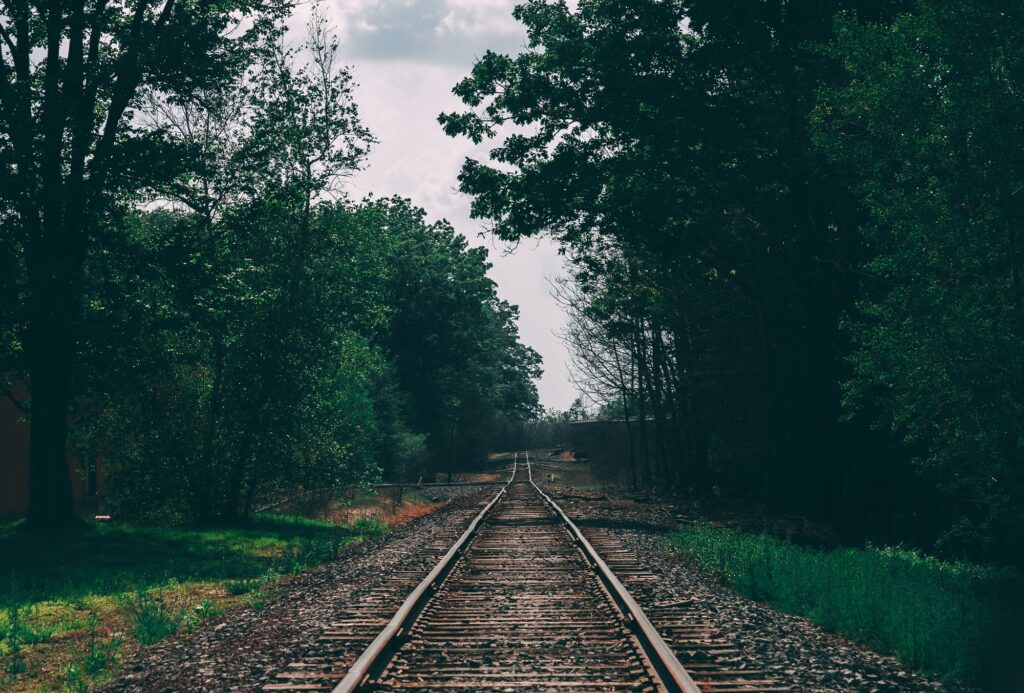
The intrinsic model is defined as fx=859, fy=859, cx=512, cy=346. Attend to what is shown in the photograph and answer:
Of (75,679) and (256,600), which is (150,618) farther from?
(75,679)

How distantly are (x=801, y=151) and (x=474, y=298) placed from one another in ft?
160

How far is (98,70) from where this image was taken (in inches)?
708

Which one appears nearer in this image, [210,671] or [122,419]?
[210,671]

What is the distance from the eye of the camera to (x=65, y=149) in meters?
18.8

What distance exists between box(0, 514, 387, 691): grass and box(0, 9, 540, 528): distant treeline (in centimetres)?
216

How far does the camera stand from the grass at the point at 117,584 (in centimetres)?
838

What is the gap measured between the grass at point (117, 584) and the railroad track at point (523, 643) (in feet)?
7.32

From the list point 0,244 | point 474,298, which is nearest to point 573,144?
point 0,244

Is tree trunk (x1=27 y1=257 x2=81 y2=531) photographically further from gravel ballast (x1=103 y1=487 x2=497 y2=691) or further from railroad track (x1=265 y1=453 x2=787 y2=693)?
railroad track (x1=265 y1=453 x2=787 y2=693)

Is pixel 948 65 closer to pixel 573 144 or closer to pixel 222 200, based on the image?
pixel 573 144

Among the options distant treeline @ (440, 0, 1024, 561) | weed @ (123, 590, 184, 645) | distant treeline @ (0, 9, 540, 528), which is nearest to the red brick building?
distant treeline @ (0, 9, 540, 528)

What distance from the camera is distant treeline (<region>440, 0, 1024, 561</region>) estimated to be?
424 inches

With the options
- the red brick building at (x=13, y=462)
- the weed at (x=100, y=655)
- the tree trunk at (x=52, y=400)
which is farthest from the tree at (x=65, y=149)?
the red brick building at (x=13, y=462)

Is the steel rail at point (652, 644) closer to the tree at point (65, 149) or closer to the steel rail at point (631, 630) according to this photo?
the steel rail at point (631, 630)
